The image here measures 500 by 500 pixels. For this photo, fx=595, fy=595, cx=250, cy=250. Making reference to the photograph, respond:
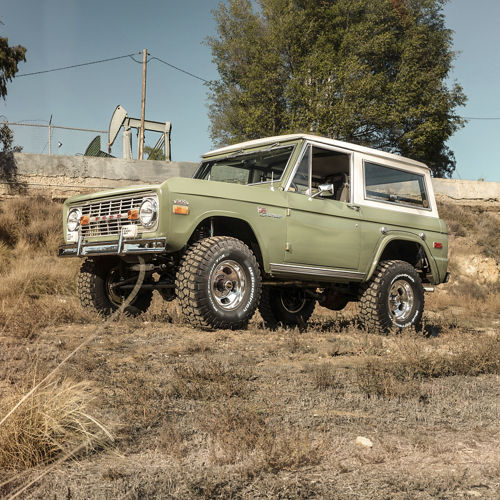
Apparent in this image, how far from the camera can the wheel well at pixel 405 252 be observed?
7.74 m

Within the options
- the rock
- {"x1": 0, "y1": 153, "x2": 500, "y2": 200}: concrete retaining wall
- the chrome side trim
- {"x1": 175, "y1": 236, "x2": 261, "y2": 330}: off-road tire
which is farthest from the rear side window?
{"x1": 0, "y1": 153, "x2": 500, "y2": 200}: concrete retaining wall

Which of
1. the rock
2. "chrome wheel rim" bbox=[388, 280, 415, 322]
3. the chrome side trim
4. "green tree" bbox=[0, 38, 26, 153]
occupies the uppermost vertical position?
"green tree" bbox=[0, 38, 26, 153]

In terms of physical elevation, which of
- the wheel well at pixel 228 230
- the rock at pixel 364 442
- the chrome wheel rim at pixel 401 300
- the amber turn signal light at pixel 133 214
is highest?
the amber turn signal light at pixel 133 214

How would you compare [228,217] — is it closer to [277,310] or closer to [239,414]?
[277,310]

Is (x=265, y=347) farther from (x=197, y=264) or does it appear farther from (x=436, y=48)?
(x=436, y=48)

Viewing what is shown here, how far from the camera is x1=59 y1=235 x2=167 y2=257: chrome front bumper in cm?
529

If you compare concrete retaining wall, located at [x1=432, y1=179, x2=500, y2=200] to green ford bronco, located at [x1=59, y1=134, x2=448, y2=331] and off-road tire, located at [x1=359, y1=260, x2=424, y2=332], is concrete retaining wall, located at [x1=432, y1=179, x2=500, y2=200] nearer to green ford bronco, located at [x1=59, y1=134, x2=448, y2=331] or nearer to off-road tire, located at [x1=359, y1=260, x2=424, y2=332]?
green ford bronco, located at [x1=59, y1=134, x2=448, y2=331]

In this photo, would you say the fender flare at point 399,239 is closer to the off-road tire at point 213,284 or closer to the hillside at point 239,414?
the hillside at point 239,414

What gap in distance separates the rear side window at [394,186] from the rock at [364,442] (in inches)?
186

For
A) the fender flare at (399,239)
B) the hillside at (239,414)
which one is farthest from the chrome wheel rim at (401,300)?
the hillside at (239,414)

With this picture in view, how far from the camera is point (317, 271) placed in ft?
21.1

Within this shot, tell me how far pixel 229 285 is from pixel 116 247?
113 centimetres

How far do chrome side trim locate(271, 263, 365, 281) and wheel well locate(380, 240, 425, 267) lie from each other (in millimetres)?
965

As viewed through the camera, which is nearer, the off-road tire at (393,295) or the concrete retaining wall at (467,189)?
the off-road tire at (393,295)
